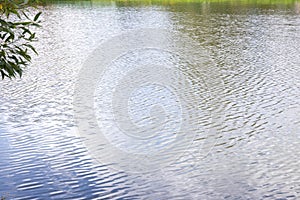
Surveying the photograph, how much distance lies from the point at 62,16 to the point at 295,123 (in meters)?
36.0

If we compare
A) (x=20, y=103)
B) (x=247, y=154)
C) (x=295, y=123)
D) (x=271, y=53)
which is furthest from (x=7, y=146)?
(x=271, y=53)

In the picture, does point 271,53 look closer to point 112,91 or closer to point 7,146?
point 112,91

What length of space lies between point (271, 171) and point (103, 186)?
4007 mm

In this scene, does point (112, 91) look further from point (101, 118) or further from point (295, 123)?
point (295, 123)

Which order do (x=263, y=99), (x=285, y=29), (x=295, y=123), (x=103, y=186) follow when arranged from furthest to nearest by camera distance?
(x=285, y=29) < (x=263, y=99) < (x=295, y=123) < (x=103, y=186)

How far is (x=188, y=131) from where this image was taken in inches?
575

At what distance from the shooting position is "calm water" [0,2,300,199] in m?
10.7

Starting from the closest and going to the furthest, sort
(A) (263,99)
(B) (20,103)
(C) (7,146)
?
(C) (7,146)
(B) (20,103)
(A) (263,99)

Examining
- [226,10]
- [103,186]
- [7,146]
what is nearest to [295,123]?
[103,186]

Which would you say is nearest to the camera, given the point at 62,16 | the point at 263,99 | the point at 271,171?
the point at 271,171

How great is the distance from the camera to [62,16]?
47906mm

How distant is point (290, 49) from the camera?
3005 cm

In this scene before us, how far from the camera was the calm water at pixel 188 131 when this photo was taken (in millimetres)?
10727

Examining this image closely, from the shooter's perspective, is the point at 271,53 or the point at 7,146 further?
the point at 271,53
